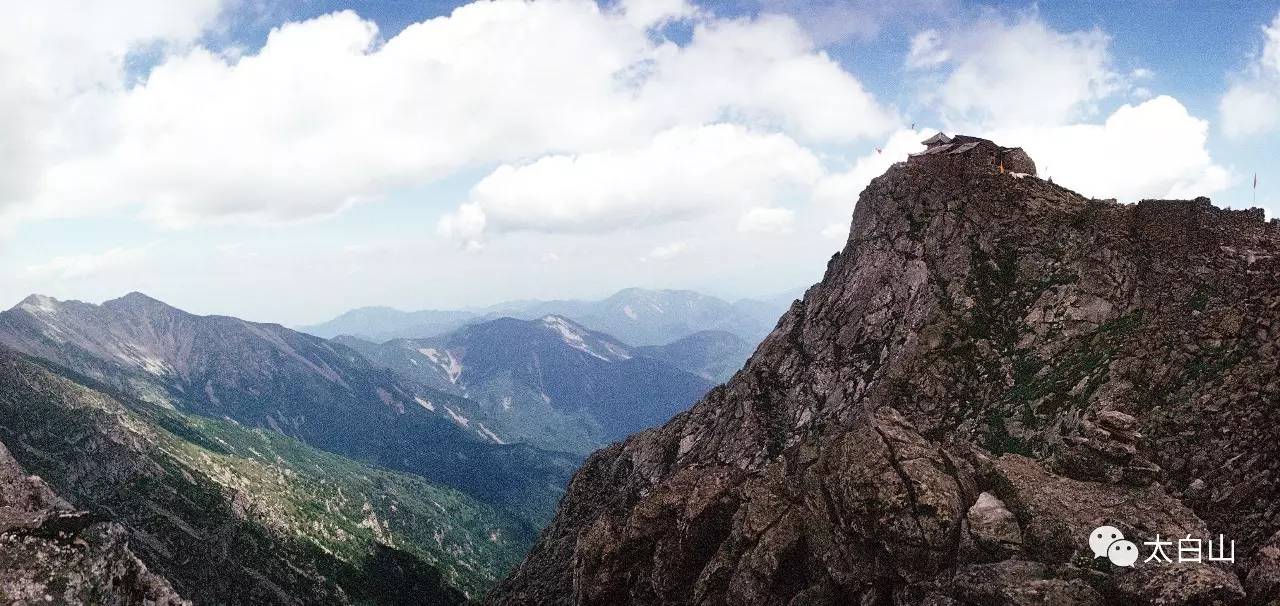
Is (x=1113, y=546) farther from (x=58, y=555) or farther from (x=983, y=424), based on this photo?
(x=58, y=555)

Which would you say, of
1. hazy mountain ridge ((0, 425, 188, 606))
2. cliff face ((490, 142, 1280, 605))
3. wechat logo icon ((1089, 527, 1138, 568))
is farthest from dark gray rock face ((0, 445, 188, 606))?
wechat logo icon ((1089, 527, 1138, 568))

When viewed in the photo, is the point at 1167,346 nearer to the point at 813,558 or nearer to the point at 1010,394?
the point at 1010,394

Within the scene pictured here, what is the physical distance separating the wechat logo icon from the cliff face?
0.57 meters

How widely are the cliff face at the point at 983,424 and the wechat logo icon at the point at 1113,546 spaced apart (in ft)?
1.86

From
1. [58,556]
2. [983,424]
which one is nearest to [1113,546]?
[983,424]

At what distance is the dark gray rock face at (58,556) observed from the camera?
49344 millimetres

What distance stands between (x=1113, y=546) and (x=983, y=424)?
86.3 ft

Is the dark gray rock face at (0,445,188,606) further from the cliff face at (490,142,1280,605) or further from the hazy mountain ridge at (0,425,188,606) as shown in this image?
the cliff face at (490,142,1280,605)

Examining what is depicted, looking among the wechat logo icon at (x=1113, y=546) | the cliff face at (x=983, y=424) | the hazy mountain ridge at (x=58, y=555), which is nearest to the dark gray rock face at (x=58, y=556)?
the hazy mountain ridge at (x=58, y=555)

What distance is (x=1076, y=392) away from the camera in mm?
50844

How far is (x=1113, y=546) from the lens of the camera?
99.3 feet

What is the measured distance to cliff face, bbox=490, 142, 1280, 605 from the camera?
33.0 meters

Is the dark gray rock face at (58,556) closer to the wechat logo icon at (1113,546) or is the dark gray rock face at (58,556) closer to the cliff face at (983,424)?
the cliff face at (983,424)

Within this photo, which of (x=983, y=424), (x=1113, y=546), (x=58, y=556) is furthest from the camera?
(x=983, y=424)
